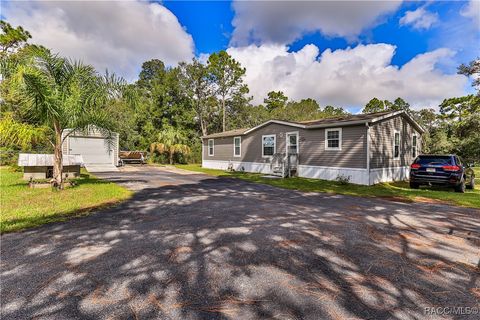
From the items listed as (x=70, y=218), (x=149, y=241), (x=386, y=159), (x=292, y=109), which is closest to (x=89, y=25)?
(x=70, y=218)

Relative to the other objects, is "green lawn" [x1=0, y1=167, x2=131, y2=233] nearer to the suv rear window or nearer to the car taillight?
the suv rear window

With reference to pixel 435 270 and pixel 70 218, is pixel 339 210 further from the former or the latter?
pixel 70 218

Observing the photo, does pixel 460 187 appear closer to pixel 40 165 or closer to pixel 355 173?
pixel 355 173

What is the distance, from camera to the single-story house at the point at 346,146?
12.2 meters

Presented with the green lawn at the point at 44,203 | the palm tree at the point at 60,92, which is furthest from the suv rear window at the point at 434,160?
the palm tree at the point at 60,92

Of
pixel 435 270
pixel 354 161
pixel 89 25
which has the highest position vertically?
pixel 89 25

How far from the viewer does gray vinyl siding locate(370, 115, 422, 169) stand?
12.2m

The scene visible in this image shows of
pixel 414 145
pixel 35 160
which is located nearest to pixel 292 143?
pixel 414 145

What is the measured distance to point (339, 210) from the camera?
20.5 ft

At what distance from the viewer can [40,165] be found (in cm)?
992

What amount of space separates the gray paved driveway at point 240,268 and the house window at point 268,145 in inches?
468

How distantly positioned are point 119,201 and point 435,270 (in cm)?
726

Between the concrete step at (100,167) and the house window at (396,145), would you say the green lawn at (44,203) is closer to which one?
the concrete step at (100,167)

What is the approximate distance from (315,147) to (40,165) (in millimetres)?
13688
